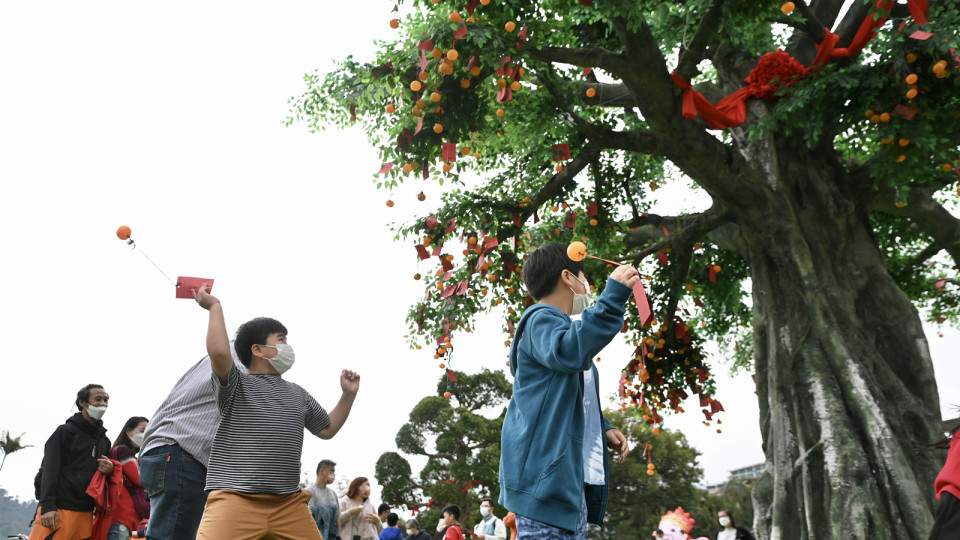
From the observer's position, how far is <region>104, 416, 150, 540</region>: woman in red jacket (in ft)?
16.5

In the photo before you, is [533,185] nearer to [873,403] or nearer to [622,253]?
[622,253]

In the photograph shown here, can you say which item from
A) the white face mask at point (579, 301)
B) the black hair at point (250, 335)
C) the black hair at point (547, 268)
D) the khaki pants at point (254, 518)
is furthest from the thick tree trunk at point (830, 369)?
the black hair at point (250, 335)

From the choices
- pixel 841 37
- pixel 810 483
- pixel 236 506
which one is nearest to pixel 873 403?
pixel 810 483

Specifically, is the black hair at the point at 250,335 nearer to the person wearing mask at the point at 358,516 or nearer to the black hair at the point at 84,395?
the black hair at the point at 84,395

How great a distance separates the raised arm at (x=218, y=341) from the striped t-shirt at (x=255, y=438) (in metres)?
0.06

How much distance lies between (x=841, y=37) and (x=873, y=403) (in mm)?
3887

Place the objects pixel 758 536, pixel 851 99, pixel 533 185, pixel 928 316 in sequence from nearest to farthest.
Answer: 1. pixel 851 99
2. pixel 758 536
3. pixel 533 185
4. pixel 928 316

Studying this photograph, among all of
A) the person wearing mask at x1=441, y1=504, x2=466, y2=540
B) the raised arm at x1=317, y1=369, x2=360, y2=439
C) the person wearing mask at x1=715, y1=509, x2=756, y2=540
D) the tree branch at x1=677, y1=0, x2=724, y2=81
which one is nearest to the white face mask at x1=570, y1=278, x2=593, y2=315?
the raised arm at x1=317, y1=369, x2=360, y2=439

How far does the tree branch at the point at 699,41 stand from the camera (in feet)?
20.2

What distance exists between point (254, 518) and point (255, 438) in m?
0.32

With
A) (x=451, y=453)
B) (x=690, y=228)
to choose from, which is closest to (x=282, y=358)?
(x=690, y=228)

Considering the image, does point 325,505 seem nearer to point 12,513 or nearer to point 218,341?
point 218,341

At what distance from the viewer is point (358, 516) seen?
7.86 meters

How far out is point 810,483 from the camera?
261 inches
